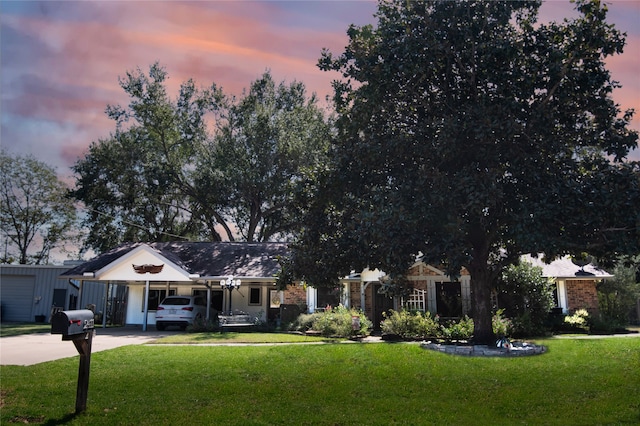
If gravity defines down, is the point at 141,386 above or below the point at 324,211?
below

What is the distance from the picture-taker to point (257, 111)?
99.1 feet

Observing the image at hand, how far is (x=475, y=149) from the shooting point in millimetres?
11625

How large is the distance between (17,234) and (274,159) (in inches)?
902

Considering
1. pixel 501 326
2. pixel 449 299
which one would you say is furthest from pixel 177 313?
pixel 501 326

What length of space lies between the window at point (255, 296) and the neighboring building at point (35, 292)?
8.68 meters

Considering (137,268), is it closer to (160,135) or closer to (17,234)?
(160,135)

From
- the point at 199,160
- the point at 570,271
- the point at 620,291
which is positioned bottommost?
the point at 620,291

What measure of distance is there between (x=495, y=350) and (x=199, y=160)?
961 inches

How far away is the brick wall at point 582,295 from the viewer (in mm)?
20516

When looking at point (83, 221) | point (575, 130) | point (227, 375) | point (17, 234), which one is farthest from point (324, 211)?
point (17, 234)

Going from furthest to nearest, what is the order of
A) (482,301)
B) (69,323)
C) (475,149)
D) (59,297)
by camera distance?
(59,297), (482,301), (475,149), (69,323)

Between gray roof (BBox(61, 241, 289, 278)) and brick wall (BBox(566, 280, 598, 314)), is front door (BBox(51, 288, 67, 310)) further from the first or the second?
brick wall (BBox(566, 280, 598, 314))

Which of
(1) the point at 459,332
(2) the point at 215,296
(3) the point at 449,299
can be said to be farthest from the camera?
(2) the point at 215,296

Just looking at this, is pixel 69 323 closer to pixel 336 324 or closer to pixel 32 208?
pixel 336 324
